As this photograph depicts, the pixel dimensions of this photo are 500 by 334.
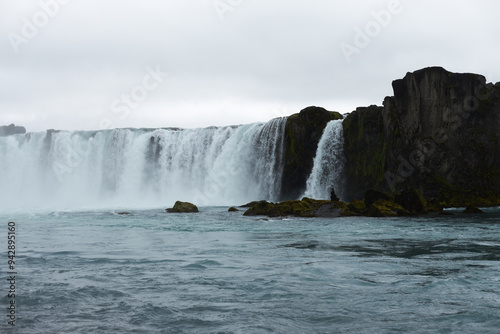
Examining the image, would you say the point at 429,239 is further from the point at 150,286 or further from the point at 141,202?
the point at 141,202

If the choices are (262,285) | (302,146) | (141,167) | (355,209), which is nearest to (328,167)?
(302,146)

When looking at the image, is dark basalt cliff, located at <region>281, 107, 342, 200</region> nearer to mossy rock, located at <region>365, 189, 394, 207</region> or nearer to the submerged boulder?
the submerged boulder

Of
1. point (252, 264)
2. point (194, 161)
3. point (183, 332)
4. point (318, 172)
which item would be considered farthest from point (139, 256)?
point (194, 161)

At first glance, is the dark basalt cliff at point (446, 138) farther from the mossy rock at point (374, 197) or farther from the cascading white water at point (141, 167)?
the cascading white water at point (141, 167)

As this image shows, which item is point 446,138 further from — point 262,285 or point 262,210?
point 262,285

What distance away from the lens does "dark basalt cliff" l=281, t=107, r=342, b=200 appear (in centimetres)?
5191

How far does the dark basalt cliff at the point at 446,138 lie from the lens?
43.1 meters

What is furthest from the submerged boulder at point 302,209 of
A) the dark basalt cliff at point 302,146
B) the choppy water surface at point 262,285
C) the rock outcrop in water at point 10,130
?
the rock outcrop in water at point 10,130

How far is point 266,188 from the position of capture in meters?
54.4

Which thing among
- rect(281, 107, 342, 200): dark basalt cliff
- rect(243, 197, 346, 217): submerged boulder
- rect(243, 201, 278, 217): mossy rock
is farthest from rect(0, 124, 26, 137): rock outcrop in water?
rect(243, 197, 346, 217): submerged boulder

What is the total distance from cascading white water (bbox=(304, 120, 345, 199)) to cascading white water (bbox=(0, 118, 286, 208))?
186 inches

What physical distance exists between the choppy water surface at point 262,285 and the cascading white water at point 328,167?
2874 centimetres

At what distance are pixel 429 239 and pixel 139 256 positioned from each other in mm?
10701

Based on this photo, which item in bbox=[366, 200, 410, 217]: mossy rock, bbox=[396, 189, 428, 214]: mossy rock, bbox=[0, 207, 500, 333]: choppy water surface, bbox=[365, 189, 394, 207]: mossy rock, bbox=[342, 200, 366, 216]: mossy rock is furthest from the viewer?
bbox=[365, 189, 394, 207]: mossy rock
